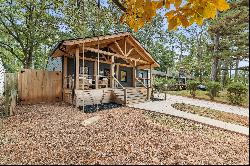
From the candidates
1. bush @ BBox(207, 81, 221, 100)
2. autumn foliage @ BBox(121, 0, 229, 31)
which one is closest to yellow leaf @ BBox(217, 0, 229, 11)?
autumn foliage @ BBox(121, 0, 229, 31)

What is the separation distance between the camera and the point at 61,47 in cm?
1357

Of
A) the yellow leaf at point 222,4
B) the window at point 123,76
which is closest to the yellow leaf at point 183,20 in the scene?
the yellow leaf at point 222,4

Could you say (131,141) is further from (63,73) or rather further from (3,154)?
(63,73)

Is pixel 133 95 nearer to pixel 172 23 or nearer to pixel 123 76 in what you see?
pixel 123 76

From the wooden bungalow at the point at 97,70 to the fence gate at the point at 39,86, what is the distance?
2.06 feet

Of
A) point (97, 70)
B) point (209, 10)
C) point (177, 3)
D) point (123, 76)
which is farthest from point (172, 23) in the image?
point (123, 76)

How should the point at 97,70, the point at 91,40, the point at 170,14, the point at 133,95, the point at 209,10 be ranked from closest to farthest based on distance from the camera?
1. the point at 209,10
2. the point at 170,14
3. the point at 91,40
4. the point at 133,95
5. the point at 97,70

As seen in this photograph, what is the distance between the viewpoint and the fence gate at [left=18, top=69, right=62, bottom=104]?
13.1 meters

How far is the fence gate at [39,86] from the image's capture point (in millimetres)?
13078

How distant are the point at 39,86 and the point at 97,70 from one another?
481cm

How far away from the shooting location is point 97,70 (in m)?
16.7

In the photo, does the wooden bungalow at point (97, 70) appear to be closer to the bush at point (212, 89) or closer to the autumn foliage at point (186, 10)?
the bush at point (212, 89)

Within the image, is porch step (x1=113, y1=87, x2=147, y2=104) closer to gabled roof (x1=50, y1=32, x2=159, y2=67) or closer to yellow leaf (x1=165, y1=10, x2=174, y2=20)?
gabled roof (x1=50, y1=32, x2=159, y2=67)

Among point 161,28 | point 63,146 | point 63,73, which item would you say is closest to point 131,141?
point 63,146
